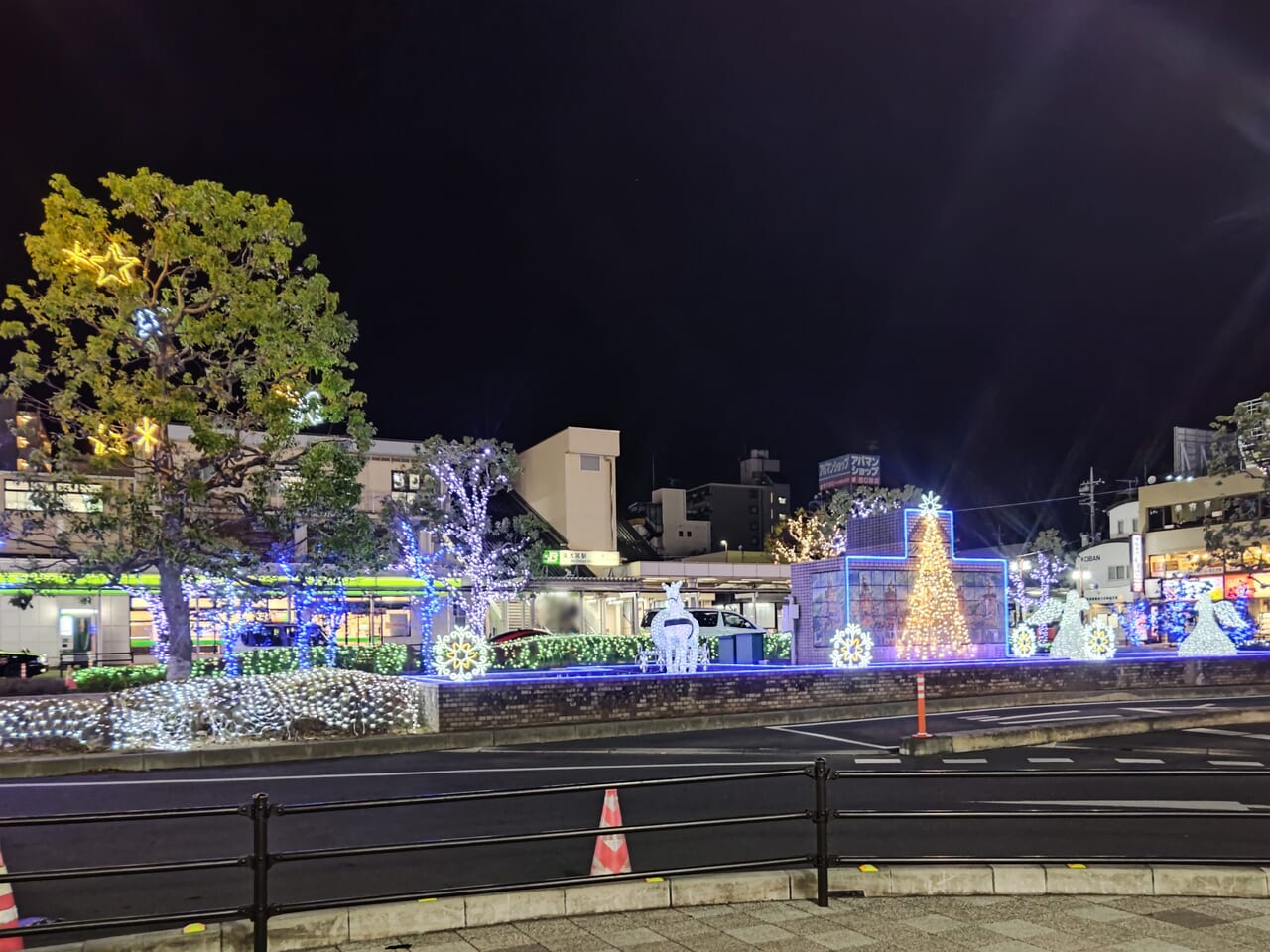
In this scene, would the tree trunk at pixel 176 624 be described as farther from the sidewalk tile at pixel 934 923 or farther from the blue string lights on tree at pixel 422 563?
the sidewalk tile at pixel 934 923

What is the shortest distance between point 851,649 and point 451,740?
9024 millimetres

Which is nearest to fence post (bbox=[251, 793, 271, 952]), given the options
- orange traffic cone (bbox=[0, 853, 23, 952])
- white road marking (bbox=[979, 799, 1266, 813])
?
orange traffic cone (bbox=[0, 853, 23, 952])

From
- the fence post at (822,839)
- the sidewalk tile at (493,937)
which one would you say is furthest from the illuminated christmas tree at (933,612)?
the sidewalk tile at (493,937)

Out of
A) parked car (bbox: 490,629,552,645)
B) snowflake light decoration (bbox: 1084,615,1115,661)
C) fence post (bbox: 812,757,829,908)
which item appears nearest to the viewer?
fence post (bbox: 812,757,829,908)

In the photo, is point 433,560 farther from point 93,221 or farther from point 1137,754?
point 1137,754

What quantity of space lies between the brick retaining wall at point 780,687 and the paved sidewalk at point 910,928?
10458mm

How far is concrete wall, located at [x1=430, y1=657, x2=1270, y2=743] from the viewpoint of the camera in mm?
16672

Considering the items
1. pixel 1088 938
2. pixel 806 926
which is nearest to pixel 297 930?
pixel 806 926

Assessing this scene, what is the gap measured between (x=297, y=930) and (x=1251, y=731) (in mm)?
16636

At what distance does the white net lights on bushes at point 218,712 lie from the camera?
47.9 ft

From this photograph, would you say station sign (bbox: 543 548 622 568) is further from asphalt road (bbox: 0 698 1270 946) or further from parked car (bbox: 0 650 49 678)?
asphalt road (bbox: 0 698 1270 946)

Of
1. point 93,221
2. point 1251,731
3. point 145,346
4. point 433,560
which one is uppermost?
point 93,221

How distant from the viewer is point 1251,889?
684 cm

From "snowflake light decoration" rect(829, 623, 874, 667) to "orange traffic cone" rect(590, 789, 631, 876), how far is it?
48.7 ft
